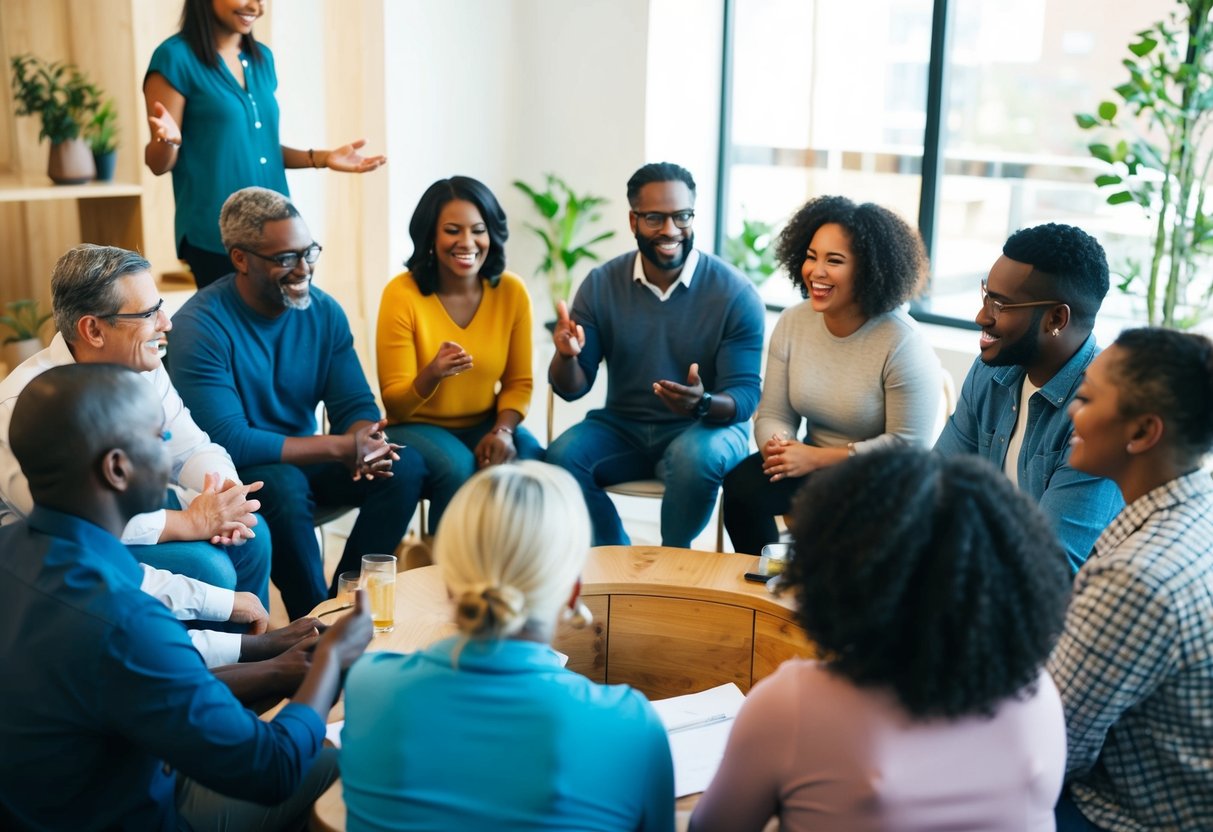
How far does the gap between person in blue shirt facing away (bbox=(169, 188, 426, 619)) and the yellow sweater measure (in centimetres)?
11

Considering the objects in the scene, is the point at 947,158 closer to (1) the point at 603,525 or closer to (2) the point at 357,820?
(1) the point at 603,525

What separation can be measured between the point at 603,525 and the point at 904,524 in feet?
6.71

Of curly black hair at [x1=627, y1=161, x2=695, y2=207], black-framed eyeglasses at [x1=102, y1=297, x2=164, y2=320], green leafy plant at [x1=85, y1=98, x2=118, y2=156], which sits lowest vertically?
black-framed eyeglasses at [x1=102, y1=297, x2=164, y2=320]

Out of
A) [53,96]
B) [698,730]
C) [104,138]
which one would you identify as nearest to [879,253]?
[698,730]

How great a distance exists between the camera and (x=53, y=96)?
371 cm

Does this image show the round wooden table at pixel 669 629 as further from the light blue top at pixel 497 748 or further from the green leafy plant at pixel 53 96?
the green leafy plant at pixel 53 96

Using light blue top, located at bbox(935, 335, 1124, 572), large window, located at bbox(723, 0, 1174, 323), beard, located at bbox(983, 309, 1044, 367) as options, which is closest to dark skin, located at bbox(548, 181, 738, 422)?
light blue top, located at bbox(935, 335, 1124, 572)

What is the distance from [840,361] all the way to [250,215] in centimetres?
146

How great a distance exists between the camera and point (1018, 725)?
1274mm

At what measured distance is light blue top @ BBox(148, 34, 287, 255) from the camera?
3.19 m

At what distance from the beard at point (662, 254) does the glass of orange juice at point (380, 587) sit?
145 centimetres

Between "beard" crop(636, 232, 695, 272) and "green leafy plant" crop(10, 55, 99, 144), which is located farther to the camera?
"green leafy plant" crop(10, 55, 99, 144)

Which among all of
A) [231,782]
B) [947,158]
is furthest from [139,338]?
[947,158]

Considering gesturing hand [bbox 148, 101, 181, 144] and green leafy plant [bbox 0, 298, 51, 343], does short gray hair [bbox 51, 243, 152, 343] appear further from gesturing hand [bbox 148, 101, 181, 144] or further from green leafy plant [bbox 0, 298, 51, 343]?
green leafy plant [bbox 0, 298, 51, 343]
